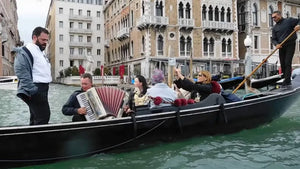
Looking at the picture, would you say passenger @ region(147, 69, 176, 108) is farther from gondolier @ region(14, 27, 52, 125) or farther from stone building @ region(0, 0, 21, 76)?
stone building @ region(0, 0, 21, 76)

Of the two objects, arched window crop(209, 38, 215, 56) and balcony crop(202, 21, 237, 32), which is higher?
balcony crop(202, 21, 237, 32)

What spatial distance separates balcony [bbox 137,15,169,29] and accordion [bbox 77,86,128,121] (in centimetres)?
1582

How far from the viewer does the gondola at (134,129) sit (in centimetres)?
284

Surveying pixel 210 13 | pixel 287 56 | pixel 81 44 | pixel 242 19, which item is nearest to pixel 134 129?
pixel 287 56

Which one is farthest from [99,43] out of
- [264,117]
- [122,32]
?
[264,117]

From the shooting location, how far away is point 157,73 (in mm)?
3820

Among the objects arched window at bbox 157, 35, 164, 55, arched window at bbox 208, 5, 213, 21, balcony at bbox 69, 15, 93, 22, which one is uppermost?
balcony at bbox 69, 15, 93, 22

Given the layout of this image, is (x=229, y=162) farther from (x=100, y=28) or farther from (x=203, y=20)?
(x=100, y=28)

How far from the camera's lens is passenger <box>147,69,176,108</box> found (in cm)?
380

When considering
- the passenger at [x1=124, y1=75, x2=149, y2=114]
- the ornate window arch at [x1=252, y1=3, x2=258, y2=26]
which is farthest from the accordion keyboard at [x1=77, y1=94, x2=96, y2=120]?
the ornate window arch at [x1=252, y1=3, x2=258, y2=26]

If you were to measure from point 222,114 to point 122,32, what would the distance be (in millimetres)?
19970

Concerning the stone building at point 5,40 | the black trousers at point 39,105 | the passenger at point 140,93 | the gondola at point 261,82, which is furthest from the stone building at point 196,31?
the black trousers at point 39,105

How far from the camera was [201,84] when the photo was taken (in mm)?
4199

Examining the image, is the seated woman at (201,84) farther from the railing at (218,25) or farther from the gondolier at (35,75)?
the railing at (218,25)
